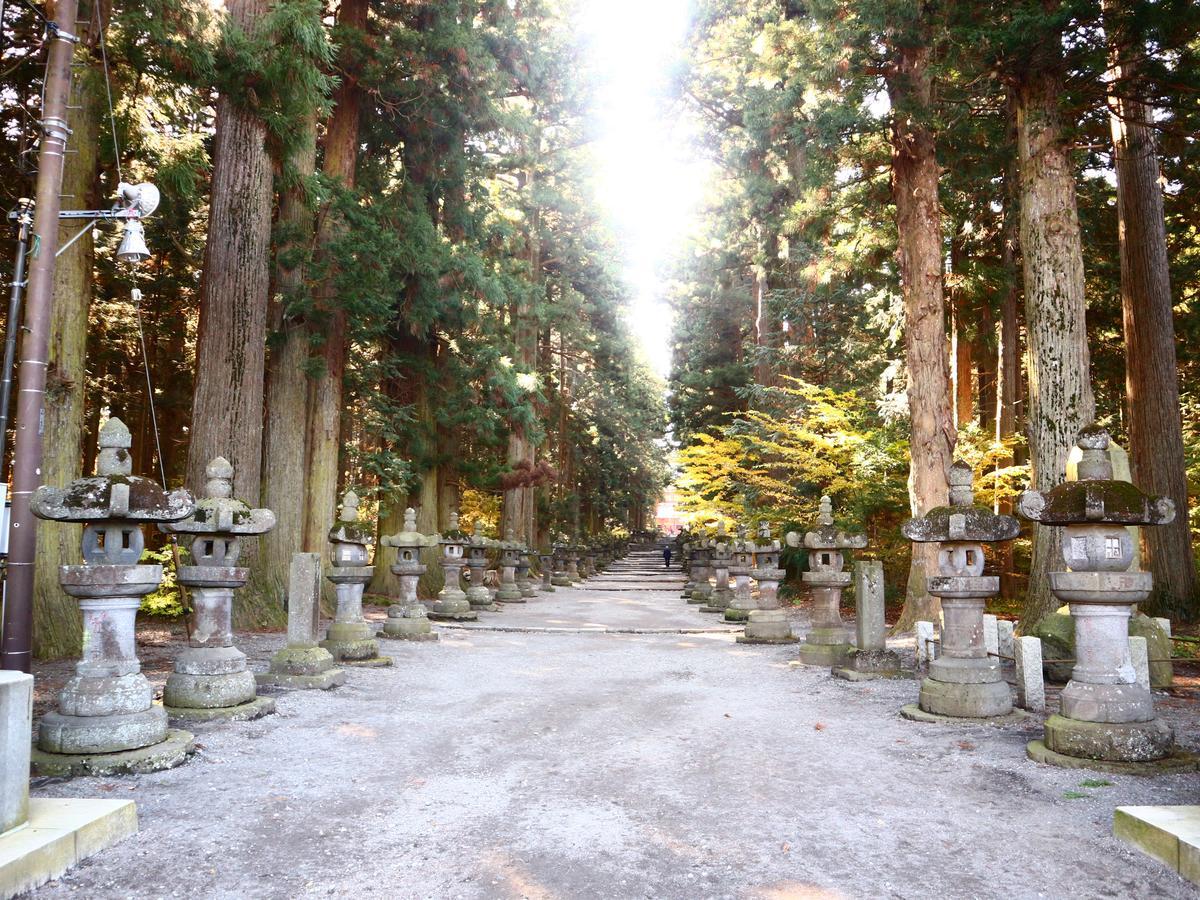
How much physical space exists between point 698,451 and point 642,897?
19.1m

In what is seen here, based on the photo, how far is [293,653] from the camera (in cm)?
777

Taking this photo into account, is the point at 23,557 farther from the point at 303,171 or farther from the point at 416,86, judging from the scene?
the point at 416,86

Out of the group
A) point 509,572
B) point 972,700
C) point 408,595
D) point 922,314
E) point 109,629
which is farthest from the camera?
point 509,572

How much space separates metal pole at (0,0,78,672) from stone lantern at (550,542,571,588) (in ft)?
65.9

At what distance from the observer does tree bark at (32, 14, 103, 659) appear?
887 cm

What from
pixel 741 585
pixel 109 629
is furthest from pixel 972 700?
pixel 741 585

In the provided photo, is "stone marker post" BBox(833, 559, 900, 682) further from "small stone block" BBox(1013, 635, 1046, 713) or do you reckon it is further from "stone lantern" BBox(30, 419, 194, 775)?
"stone lantern" BBox(30, 419, 194, 775)

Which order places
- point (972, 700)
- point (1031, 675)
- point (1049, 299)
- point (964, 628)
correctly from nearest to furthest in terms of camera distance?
point (972, 700)
point (964, 628)
point (1031, 675)
point (1049, 299)

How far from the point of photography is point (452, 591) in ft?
48.8

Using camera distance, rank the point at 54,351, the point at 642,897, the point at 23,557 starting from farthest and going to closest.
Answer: the point at 54,351, the point at 23,557, the point at 642,897

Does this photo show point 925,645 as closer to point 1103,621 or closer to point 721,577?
point 1103,621

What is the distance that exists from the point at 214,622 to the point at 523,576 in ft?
54.3

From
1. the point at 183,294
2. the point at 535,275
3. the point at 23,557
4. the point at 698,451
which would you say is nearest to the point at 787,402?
the point at 698,451

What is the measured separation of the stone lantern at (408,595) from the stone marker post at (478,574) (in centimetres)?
438
